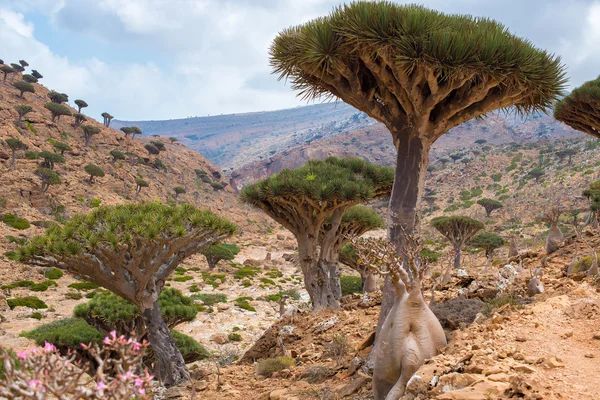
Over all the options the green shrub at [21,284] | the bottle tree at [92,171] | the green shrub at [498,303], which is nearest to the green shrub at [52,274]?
the green shrub at [21,284]

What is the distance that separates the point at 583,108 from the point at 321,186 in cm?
748

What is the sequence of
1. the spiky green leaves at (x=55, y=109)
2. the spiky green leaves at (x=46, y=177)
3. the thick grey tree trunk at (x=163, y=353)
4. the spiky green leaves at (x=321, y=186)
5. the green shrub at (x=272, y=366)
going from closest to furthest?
1. the green shrub at (x=272, y=366)
2. the thick grey tree trunk at (x=163, y=353)
3. the spiky green leaves at (x=321, y=186)
4. the spiky green leaves at (x=46, y=177)
5. the spiky green leaves at (x=55, y=109)

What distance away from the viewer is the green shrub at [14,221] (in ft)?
99.2

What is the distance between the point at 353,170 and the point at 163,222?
6065 mm

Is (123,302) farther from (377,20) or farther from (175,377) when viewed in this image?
(377,20)

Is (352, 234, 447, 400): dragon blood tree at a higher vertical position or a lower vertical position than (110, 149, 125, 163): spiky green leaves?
lower

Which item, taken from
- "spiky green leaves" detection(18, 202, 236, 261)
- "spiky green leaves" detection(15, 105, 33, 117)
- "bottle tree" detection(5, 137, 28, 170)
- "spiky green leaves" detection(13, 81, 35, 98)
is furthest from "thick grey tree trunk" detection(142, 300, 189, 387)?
"spiky green leaves" detection(13, 81, 35, 98)

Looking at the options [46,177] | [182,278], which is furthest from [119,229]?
[46,177]

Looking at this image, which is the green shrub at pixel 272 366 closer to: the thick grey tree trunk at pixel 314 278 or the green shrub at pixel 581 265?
the thick grey tree trunk at pixel 314 278

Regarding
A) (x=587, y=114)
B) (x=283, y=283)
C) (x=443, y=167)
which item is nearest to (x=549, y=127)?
(x=443, y=167)

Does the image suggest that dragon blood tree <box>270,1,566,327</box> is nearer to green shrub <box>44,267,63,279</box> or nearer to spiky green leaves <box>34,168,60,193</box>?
green shrub <box>44,267,63,279</box>

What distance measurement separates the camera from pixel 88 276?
9547 millimetres

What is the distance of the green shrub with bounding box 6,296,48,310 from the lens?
66.1ft

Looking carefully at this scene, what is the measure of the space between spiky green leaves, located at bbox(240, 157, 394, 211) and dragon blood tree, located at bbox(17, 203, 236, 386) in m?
2.16
